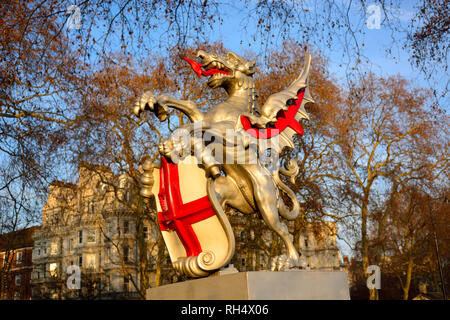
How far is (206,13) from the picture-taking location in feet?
15.5

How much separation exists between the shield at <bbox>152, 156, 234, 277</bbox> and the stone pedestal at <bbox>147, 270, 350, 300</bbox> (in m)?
0.21

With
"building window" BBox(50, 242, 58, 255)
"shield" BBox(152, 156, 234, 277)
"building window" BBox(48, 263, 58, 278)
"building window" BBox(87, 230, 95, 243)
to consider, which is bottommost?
"shield" BBox(152, 156, 234, 277)

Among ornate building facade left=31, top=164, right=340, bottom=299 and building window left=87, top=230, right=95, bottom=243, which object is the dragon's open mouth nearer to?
ornate building facade left=31, top=164, right=340, bottom=299

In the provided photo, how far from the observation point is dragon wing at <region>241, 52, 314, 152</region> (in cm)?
516

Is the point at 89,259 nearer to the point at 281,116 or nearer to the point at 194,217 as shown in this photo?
the point at 281,116

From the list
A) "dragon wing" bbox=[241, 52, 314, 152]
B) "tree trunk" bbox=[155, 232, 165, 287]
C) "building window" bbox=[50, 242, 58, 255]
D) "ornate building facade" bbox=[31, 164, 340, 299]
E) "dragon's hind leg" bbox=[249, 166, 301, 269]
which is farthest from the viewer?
"building window" bbox=[50, 242, 58, 255]

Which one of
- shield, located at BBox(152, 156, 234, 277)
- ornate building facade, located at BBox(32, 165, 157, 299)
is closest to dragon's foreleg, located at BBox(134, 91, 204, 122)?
shield, located at BBox(152, 156, 234, 277)

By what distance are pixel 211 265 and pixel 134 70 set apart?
12172 millimetres

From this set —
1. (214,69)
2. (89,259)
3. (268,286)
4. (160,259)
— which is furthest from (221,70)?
(89,259)

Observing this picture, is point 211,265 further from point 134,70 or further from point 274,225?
point 134,70

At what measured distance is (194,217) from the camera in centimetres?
466

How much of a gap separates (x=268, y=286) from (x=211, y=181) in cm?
124

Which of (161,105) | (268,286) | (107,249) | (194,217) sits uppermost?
(107,249)

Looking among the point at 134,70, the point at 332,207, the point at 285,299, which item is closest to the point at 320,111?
the point at 332,207
